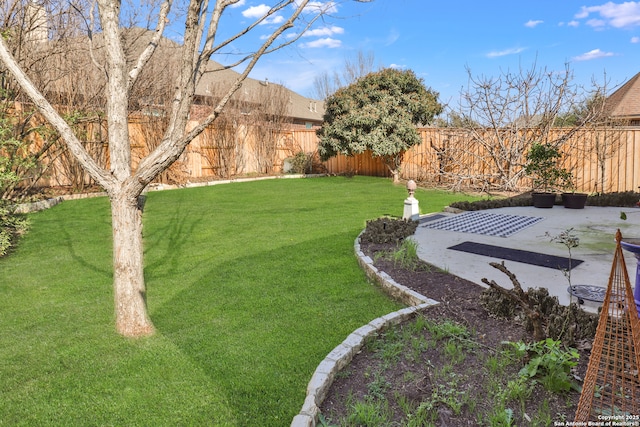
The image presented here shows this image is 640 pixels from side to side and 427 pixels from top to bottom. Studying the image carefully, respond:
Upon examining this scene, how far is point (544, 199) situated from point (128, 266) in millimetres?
8279

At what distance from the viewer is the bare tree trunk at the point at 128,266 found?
2770mm

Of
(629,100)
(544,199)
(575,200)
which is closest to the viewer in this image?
(575,200)

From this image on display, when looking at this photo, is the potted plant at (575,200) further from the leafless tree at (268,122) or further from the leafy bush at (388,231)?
the leafless tree at (268,122)

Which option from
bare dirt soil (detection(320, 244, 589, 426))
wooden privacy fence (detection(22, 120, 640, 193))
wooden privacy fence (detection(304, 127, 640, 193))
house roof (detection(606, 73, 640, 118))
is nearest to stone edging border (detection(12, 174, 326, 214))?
wooden privacy fence (detection(22, 120, 640, 193))

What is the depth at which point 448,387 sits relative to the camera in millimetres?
2201

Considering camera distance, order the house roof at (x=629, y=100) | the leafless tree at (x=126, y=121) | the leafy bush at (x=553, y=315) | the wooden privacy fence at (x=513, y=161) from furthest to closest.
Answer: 1. the house roof at (x=629, y=100)
2. the wooden privacy fence at (x=513, y=161)
3. the leafless tree at (x=126, y=121)
4. the leafy bush at (x=553, y=315)

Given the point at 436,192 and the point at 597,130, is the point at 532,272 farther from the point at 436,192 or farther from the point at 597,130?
the point at 597,130

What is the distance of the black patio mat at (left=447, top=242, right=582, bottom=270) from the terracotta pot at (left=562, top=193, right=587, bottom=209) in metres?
4.16

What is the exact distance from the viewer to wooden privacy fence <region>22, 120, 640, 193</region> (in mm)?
10578

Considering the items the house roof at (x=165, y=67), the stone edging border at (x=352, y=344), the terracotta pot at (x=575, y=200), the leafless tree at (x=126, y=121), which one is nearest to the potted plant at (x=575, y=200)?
the terracotta pot at (x=575, y=200)

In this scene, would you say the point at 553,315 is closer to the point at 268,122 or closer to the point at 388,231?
the point at 388,231

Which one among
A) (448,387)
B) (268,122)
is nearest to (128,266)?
(448,387)

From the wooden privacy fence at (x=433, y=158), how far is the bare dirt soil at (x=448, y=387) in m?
9.02

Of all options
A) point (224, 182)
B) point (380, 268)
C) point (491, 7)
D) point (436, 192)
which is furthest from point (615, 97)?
point (380, 268)
